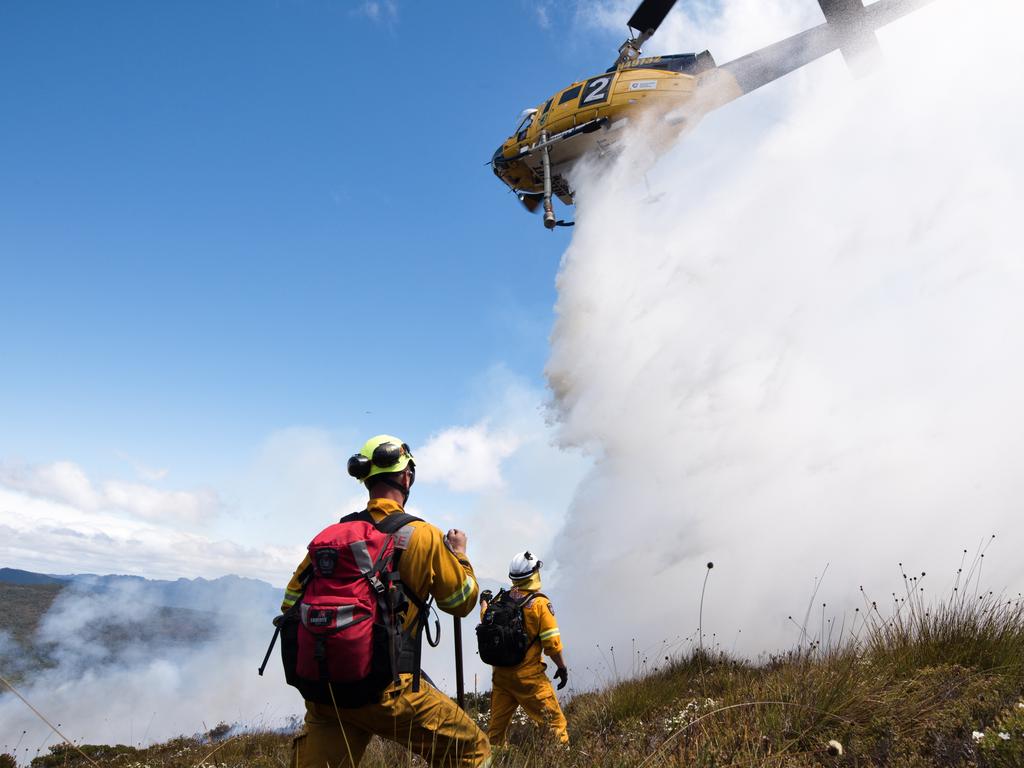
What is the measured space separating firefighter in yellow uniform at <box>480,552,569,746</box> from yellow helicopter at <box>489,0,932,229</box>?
12296 mm

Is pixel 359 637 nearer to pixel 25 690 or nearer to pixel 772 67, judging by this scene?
pixel 772 67

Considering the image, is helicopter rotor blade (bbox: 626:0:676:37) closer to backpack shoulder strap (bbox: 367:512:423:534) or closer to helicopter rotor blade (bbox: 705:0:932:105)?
helicopter rotor blade (bbox: 705:0:932:105)

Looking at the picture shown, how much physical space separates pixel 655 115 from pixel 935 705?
1518 centimetres

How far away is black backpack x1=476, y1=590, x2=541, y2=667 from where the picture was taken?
6.29m

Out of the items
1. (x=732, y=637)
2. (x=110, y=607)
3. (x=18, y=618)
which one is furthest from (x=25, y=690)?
(x=732, y=637)

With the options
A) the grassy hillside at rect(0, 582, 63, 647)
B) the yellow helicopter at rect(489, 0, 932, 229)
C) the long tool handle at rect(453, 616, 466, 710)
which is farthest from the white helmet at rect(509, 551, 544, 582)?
the grassy hillside at rect(0, 582, 63, 647)

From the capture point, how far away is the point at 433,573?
10.1 ft

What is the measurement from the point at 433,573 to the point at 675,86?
52.7 ft

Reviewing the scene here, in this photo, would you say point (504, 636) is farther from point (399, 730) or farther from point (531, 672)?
point (399, 730)

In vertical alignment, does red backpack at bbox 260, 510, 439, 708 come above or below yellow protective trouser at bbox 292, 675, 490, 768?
above

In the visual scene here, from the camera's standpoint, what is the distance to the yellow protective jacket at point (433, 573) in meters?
3.07

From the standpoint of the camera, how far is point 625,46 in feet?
62.0

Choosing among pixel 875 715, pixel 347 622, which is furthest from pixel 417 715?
pixel 875 715

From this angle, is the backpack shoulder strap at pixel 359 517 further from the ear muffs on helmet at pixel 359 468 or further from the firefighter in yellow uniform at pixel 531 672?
the firefighter in yellow uniform at pixel 531 672
